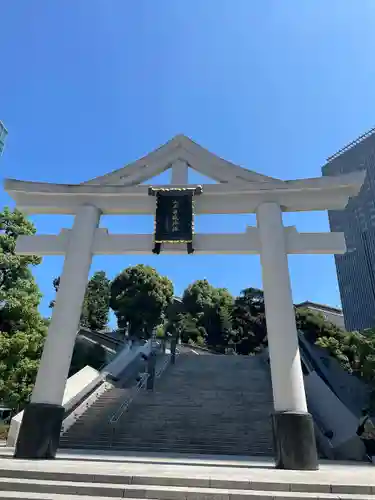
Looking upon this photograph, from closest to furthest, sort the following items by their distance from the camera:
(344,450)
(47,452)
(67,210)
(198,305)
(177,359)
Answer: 1. (47,452)
2. (67,210)
3. (344,450)
4. (177,359)
5. (198,305)

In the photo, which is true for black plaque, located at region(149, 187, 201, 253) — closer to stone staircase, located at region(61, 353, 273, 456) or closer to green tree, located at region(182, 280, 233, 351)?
stone staircase, located at region(61, 353, 273, 456)

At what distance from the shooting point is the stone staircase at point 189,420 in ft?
30.4

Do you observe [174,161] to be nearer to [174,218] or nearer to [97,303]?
[174,218]

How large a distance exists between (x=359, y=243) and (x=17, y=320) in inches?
1590

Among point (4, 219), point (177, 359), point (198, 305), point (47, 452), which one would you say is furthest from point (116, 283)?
point (47, 452)

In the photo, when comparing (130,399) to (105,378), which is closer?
(130,399)

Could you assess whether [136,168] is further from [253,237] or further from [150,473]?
[150,473]

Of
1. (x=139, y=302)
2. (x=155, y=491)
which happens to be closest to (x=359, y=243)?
(x=139, y=302)

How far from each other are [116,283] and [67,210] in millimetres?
25963

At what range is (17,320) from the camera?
1262 centimetres

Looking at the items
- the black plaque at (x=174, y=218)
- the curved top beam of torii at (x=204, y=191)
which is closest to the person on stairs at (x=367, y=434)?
the curved top beam of torii at (x=204, y=191)

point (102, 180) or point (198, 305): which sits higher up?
point (198, 305)

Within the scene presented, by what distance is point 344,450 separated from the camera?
31.2 feet

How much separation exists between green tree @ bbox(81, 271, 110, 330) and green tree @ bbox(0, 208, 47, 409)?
81.0ft
